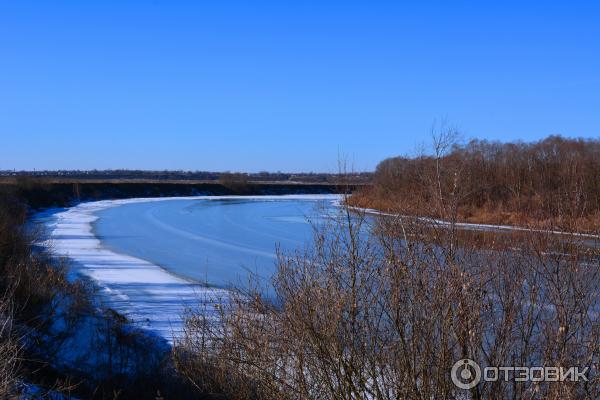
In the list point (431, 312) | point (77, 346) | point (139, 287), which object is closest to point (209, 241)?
point (139, 287)

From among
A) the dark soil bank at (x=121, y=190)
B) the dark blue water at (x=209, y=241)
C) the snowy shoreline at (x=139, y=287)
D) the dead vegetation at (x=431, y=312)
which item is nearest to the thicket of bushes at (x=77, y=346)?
the snowy shoreline at (x=139, y=287)

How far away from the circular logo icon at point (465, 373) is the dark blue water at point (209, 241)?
6.68 metres

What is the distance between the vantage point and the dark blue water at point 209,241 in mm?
17828

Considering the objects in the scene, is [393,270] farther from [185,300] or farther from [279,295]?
[185,300]

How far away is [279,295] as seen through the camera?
8141 millimetres

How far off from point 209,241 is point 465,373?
20.6 meters

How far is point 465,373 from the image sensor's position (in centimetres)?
550

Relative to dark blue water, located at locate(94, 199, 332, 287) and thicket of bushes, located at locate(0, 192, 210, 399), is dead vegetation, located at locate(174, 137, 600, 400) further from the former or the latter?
dark blue water, located at locate(94, 199, 332, 287)

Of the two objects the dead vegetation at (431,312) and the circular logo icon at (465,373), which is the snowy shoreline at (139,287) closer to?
the dead vegetation at (431,312)

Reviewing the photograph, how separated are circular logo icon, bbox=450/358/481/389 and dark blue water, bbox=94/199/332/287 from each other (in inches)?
263

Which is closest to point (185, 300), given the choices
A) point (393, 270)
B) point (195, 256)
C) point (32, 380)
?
point (32, 380)

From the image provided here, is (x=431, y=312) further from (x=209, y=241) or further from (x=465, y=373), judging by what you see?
(x=209, y=241)

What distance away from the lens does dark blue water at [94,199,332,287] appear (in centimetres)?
1783

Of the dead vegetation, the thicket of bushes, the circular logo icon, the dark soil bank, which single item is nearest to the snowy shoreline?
the thicket of bushes
